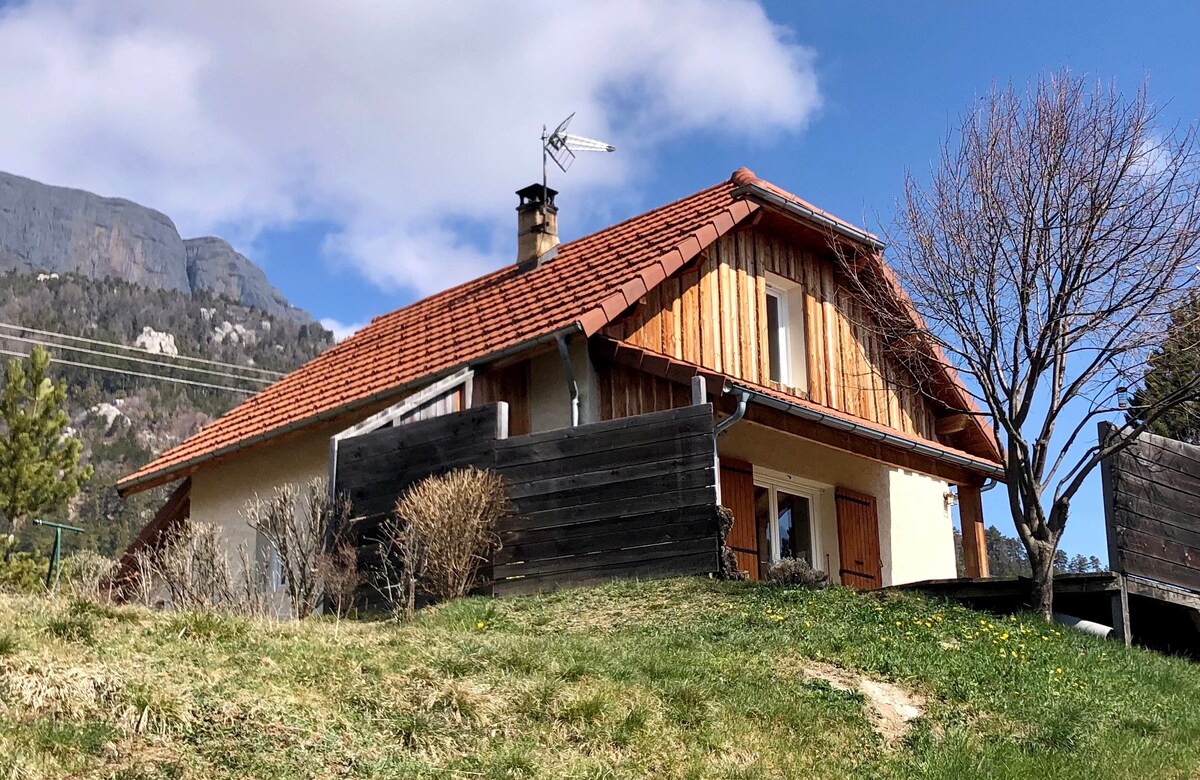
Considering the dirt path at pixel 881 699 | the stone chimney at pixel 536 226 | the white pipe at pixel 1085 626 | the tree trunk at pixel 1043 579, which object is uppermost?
the stone chimney at pixel 536 226

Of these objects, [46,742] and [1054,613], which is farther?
[1054,613]

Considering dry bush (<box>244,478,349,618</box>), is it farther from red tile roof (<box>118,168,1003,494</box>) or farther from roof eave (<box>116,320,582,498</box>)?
red tile roof (<box>118,168,1003,494</box>)

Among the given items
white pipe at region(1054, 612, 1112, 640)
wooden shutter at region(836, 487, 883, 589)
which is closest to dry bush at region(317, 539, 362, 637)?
white pipe at region(1054, 612, 1112, 640)

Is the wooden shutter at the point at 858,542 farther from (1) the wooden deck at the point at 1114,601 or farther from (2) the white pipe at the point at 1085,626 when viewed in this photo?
(2) the white pipe at the point at 1085,626

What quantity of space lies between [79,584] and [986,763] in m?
6.93

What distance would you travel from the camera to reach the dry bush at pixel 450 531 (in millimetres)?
12016

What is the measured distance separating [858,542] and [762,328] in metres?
3.29

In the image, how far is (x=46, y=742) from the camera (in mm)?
5832

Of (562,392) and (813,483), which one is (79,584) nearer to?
(562,392)

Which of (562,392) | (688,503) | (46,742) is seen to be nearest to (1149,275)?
(688,503)

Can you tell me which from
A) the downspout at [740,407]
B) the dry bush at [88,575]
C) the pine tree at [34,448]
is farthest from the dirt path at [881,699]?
the pine tree at [34,448]

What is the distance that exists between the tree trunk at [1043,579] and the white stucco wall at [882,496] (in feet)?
15.5

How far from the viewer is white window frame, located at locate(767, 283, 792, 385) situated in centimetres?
1669

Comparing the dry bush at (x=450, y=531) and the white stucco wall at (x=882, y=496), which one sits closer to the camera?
the dry bush at (x=450, y=531)
